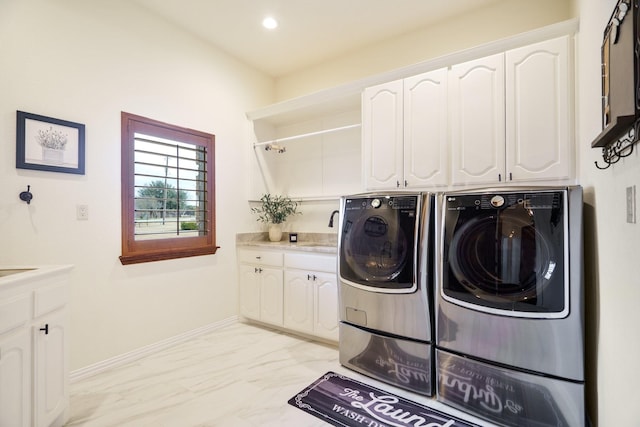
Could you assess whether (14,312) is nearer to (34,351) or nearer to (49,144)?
(34,351)

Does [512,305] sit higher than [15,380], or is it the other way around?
[512,305]

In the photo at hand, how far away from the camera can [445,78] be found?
92.5 inches

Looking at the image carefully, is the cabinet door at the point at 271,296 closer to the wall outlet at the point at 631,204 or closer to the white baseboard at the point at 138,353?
the white baseboard at the point at 138,353

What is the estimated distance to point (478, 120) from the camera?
2.21 m

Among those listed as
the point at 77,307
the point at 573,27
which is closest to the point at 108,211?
the point at 77,307

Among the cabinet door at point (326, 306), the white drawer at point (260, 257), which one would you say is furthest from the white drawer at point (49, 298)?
the cabinet door at point (326, 306)

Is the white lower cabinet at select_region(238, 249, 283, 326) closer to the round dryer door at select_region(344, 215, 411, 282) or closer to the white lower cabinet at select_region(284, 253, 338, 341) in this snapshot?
the white lower cabinet at select_region(284, 253, 338, 341)

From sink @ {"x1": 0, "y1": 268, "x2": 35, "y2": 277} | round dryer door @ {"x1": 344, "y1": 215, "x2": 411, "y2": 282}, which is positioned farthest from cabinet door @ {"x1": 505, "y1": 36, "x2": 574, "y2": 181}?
sink @ {"x1": 0, "y1": 268, "x2": 35, "y2": 277}

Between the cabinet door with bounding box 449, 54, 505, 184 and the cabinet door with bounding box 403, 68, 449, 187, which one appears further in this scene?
the cabinet door with bounding box 403, 68, 449, 187

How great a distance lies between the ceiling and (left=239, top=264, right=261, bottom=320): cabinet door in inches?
94.0

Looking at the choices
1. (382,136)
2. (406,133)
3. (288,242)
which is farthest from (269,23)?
(288,242)

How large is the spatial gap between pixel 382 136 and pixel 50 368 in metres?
2.64

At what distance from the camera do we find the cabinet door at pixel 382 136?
2564 mm

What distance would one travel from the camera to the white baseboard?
229 centimetres
